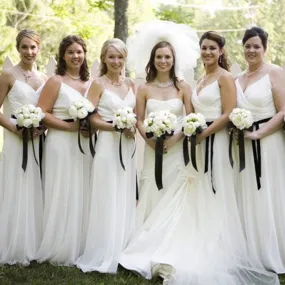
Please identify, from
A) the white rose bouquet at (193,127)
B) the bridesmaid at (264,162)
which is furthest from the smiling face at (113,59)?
the bridesmaid at (264,162)

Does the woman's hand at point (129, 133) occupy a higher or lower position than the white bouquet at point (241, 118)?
lower

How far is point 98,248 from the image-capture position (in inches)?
236

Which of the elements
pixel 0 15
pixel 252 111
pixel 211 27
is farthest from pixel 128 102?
pixel 211 27

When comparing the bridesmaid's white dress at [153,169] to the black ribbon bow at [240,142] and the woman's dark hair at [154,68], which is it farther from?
the black ribbon bow at [240,142]

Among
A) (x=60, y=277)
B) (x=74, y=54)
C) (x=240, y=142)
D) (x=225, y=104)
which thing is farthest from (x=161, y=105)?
(x=60, y=277)

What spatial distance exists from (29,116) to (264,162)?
2585mm

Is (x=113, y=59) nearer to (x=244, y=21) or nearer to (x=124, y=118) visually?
(x=124, y=118)

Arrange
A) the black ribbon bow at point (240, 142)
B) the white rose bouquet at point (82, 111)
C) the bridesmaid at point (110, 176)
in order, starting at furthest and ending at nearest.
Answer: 1. the bridesmaid at point (110, 176)
2. the white rose bouquet at point (82, 111)
3. the black ribbon bow at point (240, 142)

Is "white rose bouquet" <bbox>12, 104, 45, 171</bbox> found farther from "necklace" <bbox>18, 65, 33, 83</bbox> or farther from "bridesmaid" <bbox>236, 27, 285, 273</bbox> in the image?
"bridesmaid" <bbox>236, 27, 285, 273</bbox>

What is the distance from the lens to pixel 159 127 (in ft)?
18.9

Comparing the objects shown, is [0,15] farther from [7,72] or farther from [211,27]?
[211,27]

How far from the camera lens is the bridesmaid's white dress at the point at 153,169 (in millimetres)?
6113

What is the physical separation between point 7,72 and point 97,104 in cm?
113

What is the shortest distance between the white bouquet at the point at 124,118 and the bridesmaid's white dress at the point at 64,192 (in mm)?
590
